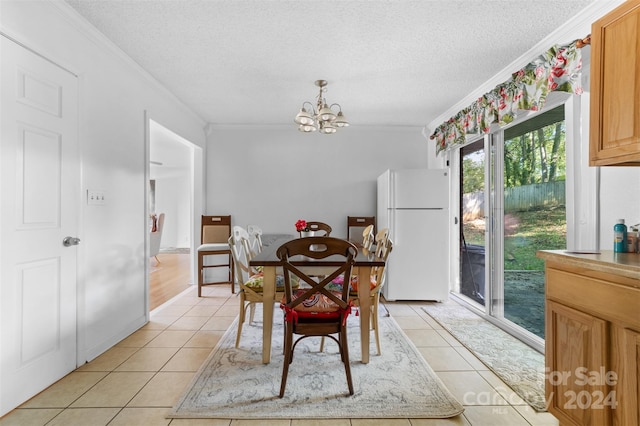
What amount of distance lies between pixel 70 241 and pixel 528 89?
3456 mm

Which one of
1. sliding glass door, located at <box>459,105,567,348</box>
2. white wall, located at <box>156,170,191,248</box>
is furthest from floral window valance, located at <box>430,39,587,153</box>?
white wall, located at <box>156,170,191,248</box>

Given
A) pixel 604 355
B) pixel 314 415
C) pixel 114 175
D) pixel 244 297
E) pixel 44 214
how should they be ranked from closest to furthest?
pixel 604 355
pixel 314 415
pixel 44 214
pixel 244 297
pixel 114 175

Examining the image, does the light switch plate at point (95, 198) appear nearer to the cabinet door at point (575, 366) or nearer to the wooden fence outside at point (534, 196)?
the cabinet door at point (575, 366)

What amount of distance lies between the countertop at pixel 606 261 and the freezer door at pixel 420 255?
2.18 metres

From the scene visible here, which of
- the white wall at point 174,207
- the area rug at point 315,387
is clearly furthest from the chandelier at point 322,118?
the white wall at point 174,207

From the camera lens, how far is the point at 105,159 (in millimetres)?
2494

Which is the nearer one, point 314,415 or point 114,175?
point 314,415

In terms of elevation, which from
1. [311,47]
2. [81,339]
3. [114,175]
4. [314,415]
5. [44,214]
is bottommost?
[314,415]

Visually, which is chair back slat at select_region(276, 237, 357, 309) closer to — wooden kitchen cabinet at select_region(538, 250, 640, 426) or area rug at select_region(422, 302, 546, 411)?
wooden kitchen cabinet at select_region(538, 250, 640, 426)

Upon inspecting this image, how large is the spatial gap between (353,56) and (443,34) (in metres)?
0.70

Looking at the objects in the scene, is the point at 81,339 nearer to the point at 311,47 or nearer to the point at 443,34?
the point at 311,47

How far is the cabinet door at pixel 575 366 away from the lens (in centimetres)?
132

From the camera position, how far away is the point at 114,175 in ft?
8.58

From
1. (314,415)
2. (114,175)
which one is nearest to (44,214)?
(114,175)
